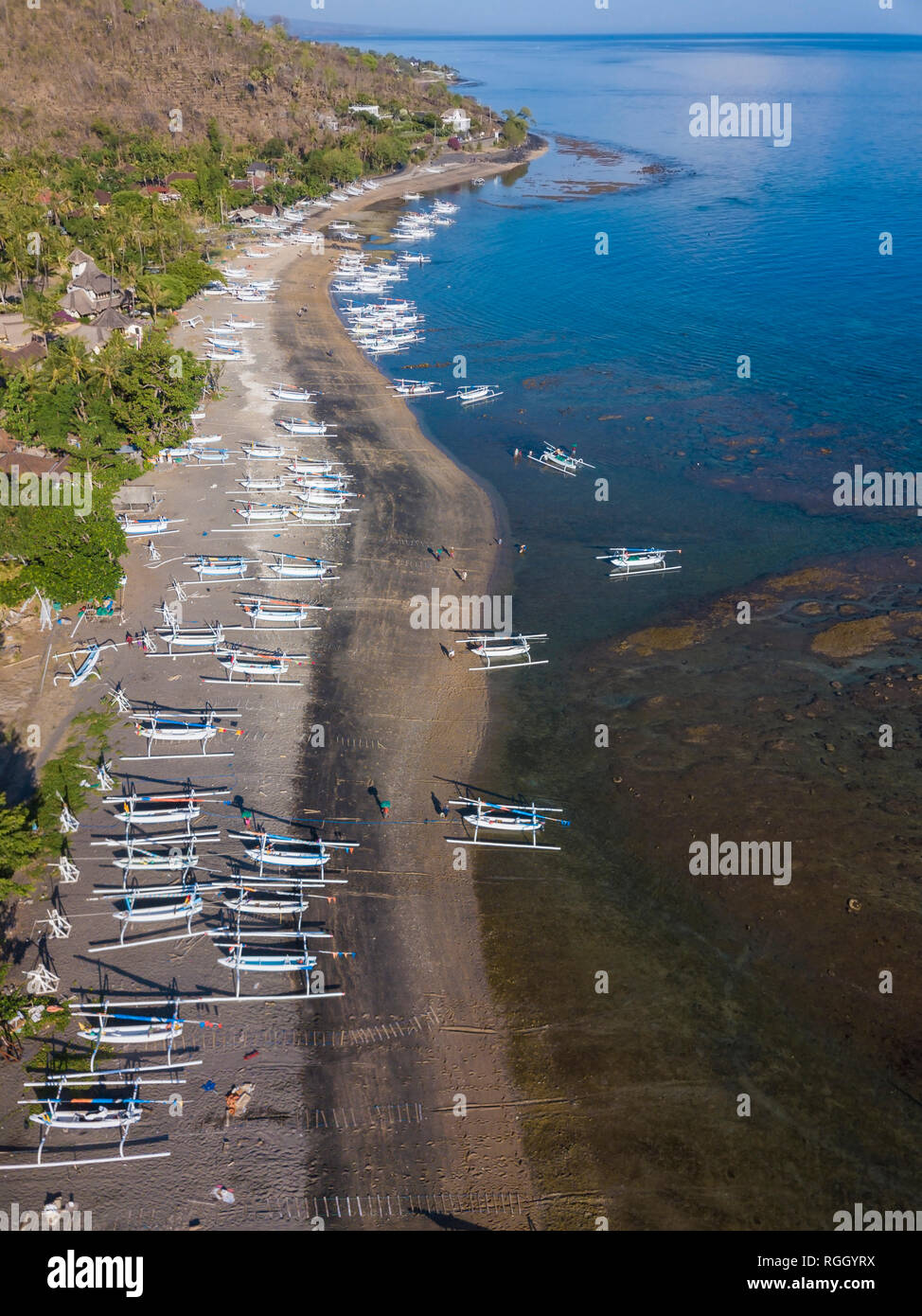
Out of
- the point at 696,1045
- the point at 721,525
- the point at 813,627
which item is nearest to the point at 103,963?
the point at 696,1045

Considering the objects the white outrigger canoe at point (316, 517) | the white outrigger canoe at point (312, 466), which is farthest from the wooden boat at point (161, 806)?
the white outrigger canoe at point (312, 466)

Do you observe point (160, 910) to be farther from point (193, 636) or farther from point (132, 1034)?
point (193, 636)

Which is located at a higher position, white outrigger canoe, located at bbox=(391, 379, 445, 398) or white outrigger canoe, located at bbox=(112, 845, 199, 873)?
white outrigger canoe, located at bbox=(391, 379, 445, 398)

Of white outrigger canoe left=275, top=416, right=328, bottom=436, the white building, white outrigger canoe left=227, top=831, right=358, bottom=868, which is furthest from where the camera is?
the white building

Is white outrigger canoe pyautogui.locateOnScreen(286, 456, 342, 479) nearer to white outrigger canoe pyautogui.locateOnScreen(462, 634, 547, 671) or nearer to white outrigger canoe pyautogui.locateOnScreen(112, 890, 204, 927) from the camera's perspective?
white outrigger canoe pyautogui.locateOnScreen(462, 634, 547, 671)

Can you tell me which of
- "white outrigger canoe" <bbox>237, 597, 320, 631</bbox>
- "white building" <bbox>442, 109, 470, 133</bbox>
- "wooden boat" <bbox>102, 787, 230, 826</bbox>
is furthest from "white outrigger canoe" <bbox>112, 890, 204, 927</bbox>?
"white building" <bbox>442, 109, 470, 133</bbox>

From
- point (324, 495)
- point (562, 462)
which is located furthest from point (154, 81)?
point (324, 495)

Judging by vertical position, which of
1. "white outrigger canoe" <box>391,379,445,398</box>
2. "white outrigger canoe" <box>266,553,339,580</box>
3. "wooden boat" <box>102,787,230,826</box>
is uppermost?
"white outrigger canoe" <box>391,379,445,398</box>

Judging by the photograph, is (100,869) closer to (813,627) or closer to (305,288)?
(813,627)

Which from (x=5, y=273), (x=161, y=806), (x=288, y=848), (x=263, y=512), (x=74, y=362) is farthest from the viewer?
(x=5, y=273)
